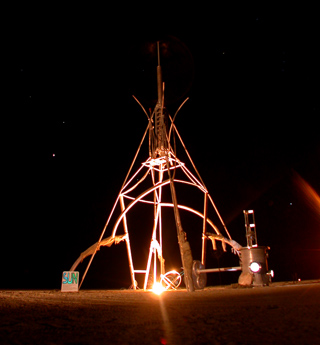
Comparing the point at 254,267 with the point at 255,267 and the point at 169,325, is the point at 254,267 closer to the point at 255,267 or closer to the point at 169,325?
the point at 255,267

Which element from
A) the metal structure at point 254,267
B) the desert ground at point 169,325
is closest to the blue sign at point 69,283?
the metal structure at point 254,267

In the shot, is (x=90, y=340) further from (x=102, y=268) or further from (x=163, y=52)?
(x=102, y=268)

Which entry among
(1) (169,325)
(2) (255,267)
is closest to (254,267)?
(2) (255,267)

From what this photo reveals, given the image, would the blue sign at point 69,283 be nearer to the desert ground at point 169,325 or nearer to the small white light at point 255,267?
the small white light at point 255,267

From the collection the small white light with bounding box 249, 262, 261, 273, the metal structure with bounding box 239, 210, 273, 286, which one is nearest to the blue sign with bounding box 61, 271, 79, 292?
the metal structure with bounding box 239, 210, 273, 286

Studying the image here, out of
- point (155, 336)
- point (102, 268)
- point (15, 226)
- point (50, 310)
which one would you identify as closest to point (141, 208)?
point (102, 268)

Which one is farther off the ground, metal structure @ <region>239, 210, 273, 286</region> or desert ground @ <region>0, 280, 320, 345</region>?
metal structure @ <region>239, 210, 273, 286</region>

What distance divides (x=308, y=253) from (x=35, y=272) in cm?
2521

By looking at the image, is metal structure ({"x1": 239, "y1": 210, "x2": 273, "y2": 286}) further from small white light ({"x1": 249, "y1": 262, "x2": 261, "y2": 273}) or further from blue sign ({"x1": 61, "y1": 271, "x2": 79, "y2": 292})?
blue sign ({"x1": 61, "y1": 271, "x2": 79, "y2": 292})

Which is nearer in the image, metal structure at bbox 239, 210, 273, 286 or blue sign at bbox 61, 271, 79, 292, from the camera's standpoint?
metal structure at bbox 239, 210, 273, 286

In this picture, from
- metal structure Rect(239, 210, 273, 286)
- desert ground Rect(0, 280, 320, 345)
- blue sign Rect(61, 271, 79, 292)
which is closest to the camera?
desert ground Rect(0, 280, 320, 345)

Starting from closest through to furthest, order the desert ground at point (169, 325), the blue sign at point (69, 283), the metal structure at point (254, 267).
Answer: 1. the desert ground at point (169, 325)
2. the metal structure at point (254, 267)
3. the blue sign at point (69, 283)

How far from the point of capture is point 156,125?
1280 centimetres

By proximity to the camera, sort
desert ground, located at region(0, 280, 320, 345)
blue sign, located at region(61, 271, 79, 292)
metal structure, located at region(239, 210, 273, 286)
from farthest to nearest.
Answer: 1. blue sign, located at region(61, 271, 79, 292)
2. metal structure, located at region(239, 210, 273, 286)
3. desert ground, located at region(0, 280, 320, 345)
